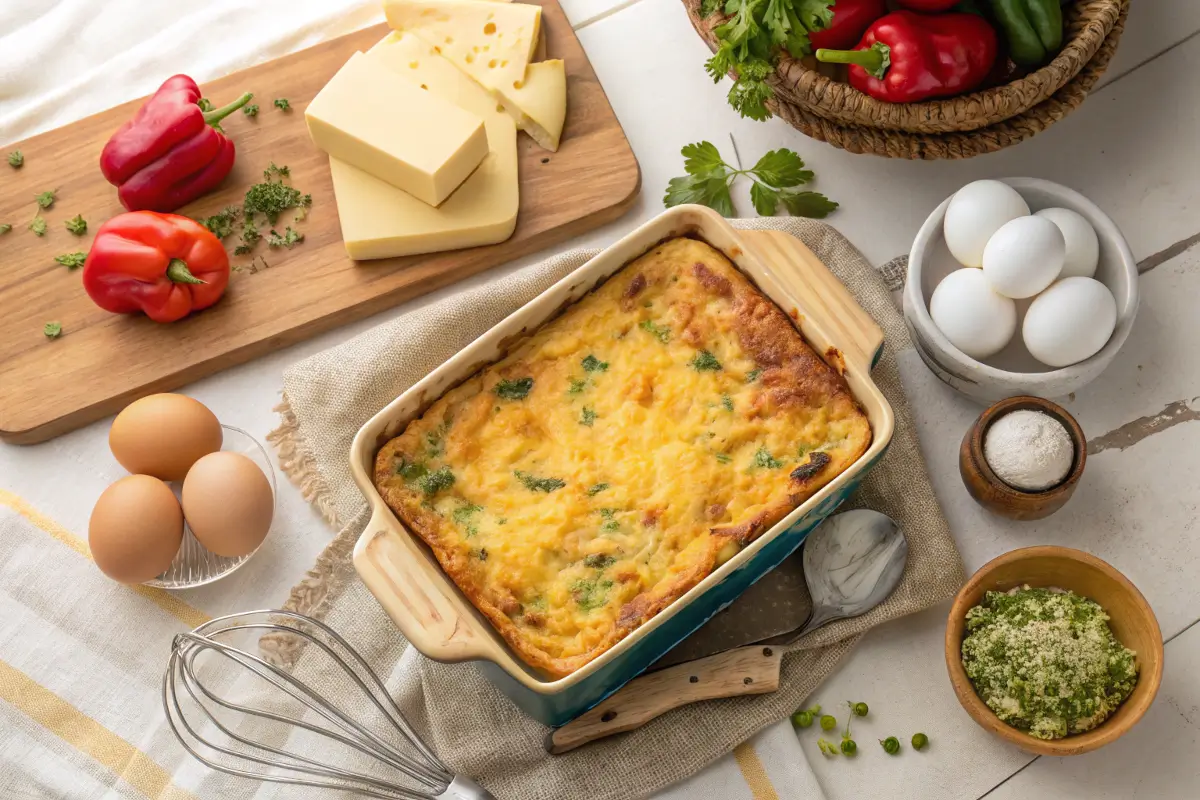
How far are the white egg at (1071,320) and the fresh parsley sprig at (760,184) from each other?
2.12 feet

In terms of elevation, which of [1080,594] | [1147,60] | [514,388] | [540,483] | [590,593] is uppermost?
[514,388]

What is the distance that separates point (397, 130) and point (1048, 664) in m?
2.00

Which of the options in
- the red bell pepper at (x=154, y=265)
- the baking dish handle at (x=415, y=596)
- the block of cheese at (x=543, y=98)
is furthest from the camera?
the block of cheese at (x=543, y=98)

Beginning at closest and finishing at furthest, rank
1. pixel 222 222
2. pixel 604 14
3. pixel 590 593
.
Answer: pixel 590 593, pixel 222 222, pixel 604 14

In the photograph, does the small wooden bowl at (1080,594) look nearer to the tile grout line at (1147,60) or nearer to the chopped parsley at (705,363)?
the chopped parsley at (705,363)

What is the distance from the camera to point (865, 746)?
266 centimetres

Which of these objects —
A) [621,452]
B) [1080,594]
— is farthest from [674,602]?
[1080,594]

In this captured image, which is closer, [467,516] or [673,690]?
[467,516]

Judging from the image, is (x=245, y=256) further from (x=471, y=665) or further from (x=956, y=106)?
(x=956, y=106)

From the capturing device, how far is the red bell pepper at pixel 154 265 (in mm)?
2873

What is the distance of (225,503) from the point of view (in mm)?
2609

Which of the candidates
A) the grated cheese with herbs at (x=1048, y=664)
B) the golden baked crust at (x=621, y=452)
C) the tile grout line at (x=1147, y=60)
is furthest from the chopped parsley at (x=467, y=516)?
the tile grout line at (x=1147, y=60)

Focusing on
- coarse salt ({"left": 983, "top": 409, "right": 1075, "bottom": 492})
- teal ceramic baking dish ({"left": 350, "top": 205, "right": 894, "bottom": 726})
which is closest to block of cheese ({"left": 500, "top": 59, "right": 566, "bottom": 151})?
teal ceramic baking dish ({"left": 350, "top": 205, "right": 894, "bottom": 726})

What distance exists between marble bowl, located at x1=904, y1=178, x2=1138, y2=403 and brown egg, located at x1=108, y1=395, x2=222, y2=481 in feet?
5.58
